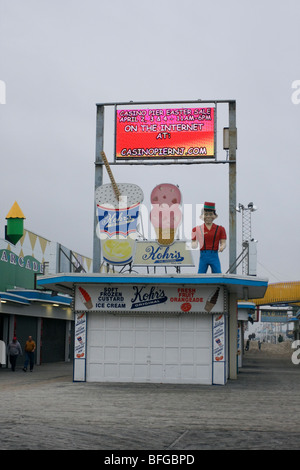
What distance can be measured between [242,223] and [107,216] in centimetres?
2699

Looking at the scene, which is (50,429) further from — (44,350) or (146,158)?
(44,350)

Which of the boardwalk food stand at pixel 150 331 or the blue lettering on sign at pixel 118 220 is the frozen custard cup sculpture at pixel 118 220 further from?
the boardwalk food stand at pixel 150 331

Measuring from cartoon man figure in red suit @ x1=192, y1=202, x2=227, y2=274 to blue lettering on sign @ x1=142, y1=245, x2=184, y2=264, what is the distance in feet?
2.78

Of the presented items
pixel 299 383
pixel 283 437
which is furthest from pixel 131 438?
pixel 299 383

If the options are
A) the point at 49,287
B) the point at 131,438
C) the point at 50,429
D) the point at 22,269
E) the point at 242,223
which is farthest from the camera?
the point at 242,223

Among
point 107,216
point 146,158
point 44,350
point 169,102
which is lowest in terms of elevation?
point 44,350

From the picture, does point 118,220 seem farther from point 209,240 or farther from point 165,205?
point 209,240

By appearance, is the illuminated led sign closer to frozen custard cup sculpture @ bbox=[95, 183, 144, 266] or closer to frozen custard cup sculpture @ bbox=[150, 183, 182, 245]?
frozen custard cup sculpture @ bbox=[150, 183, 182, 245]

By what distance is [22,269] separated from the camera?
118 ft

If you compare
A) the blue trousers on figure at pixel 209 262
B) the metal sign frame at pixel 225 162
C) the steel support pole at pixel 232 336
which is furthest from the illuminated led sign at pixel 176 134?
the steel support pole at pixel 232 336

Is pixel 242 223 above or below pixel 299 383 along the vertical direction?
above

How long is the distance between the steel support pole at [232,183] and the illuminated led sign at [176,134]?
2.61 ft

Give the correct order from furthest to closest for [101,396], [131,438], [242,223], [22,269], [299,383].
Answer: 1. [242,223]
2. [22,269]
3. [299,383]
4. [101,396]
5. [131,438]

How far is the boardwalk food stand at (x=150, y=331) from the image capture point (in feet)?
76.2
